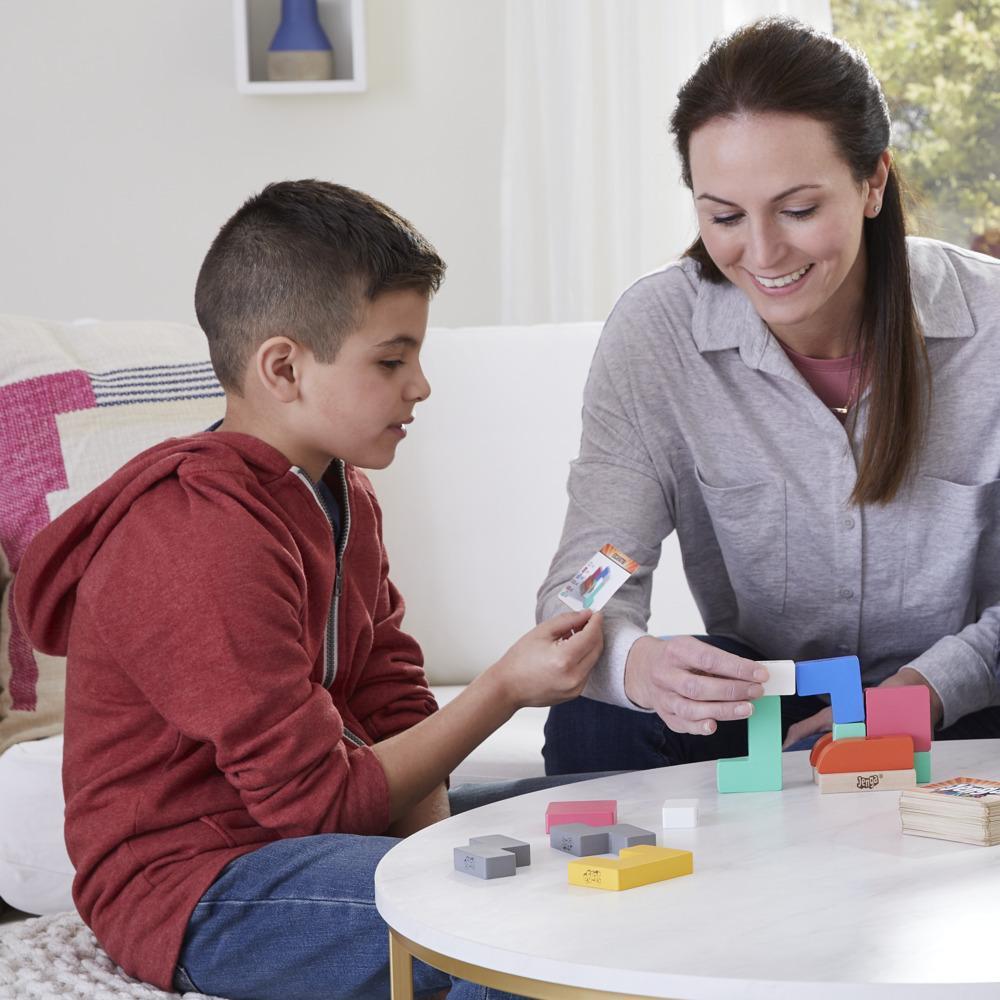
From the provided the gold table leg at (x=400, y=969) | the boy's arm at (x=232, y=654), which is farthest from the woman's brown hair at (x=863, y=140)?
the gold table leg at (x=400, y=969)

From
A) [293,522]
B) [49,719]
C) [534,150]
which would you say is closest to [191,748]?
Result: [293,522]

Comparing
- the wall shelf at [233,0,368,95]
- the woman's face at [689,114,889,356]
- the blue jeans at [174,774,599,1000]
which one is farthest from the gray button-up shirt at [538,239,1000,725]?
the wall shelf at [233,0,368,95]

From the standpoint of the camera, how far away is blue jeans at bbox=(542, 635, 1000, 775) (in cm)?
152

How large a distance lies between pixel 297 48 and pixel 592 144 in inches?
24.8

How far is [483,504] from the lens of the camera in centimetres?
210

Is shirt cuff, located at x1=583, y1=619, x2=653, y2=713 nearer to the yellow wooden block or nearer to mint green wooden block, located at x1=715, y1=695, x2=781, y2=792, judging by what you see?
mint green wooden block, located at x1=715, y1=695, x2=781, y2=792

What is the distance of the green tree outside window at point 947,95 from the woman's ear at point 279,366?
201 centimetres

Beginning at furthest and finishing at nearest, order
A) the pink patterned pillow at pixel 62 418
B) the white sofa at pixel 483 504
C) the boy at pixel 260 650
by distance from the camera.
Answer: the white sofa at pixel 483 504, the pink patterned pillow at pixel 62 418, the boy at pixel 260 650

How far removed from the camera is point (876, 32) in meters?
2.98

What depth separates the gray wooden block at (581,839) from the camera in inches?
37.7

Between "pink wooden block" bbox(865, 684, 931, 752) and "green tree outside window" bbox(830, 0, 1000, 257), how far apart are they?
6.60 feet

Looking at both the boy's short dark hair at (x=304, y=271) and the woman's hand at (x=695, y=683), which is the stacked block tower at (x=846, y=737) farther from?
the boy's short dark hair at (x=304, y=271)

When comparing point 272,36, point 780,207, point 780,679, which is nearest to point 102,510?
point 780,679

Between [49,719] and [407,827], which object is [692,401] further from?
[49,719]
